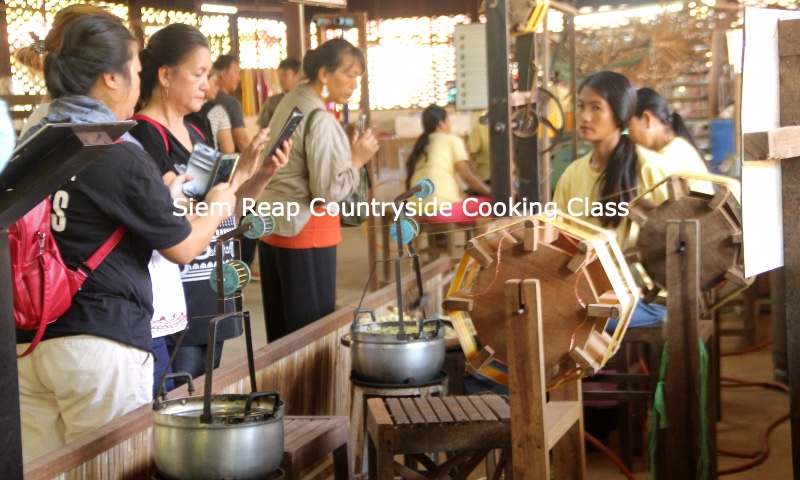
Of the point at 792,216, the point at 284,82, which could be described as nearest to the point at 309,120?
the point at 284,82

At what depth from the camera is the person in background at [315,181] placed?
3.23 m

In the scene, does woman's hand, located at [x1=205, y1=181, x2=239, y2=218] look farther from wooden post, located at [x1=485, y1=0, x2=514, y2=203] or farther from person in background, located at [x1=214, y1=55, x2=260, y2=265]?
wooden post, located at [x1=485, y1=0, x2=514, y2=203]

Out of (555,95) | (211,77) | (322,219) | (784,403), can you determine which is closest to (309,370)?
(322,219)

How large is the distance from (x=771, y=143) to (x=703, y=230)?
116 cm

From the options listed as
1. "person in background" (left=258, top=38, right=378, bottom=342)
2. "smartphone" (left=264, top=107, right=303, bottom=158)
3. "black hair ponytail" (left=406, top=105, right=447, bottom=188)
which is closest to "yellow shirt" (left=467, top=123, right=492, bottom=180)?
"black hair ponytail" (left=406, top=105, right=447, bottom=188)

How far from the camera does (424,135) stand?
3523 millimetres

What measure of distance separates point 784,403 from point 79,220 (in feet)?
11.0

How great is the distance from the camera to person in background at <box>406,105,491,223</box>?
357 cm

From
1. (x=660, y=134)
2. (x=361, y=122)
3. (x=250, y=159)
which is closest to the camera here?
(x=250, y=159)

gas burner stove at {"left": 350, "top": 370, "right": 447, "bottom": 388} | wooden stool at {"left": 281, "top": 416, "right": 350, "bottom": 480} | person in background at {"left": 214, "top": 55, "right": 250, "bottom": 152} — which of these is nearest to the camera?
wooden stool at {"left": 281, "top": 416, "right": 350, "bottom": 480}

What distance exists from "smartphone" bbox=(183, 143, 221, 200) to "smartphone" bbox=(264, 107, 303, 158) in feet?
0.90

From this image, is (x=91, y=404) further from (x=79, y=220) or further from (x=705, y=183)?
(x=705, y=183)

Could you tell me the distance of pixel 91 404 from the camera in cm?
194

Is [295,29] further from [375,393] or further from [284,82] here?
[375,393]
